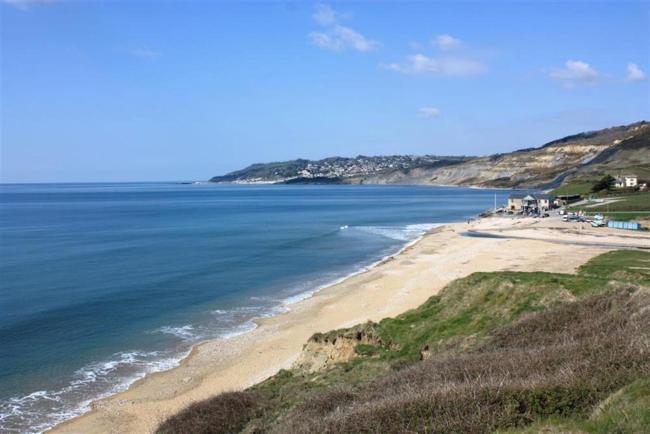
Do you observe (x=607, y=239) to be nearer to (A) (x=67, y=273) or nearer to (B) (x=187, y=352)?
(B) (x=187, y=352)

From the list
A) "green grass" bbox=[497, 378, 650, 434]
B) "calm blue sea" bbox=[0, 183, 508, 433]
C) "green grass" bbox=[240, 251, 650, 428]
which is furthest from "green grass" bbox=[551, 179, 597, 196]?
"green grass" bbox=[497, 378, 650, 434]

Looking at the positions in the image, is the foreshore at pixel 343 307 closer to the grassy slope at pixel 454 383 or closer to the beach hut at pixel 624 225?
the beach hut at pixel 624 225

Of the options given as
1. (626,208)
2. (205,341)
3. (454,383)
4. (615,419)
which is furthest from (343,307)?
(626,208)

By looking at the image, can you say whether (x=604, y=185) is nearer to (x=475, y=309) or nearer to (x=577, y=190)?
(x=577, y=190)

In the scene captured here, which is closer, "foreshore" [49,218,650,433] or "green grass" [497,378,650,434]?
"green grass" [497,378,650,434]

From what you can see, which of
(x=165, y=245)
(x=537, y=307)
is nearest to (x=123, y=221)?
(x=165, y=245)

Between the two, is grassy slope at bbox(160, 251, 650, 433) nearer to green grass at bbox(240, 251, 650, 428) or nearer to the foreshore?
green grass at bbox(240, 251, 650, 428)

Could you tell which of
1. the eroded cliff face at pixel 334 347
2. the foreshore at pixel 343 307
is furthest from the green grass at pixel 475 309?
the foreshore at pixel 343 307
